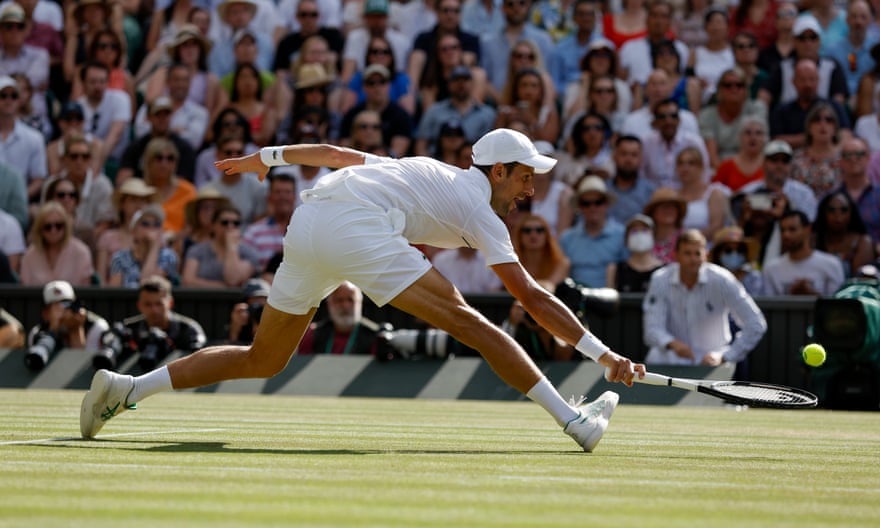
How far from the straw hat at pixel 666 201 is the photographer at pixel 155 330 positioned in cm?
479

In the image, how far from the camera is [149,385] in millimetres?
8133

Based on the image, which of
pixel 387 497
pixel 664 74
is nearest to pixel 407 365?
pixel 664 74

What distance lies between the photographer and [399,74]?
1889 centimetres

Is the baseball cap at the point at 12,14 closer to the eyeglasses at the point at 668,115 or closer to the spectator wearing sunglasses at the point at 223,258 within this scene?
the spectator wearing sunglasses at the point at 223,258

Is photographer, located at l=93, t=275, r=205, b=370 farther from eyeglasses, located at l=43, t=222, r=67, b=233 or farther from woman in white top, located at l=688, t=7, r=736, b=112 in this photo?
woman in white top, located at l=688, t=7, r=736, b=112

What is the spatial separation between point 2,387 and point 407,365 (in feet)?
13.1

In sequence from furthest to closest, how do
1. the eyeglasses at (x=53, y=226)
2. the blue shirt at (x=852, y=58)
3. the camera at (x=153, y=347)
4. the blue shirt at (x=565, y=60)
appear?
the blue shirt at (x=565, y=60), the blue shirt at (x=852, y=58), the eyeglasses at (x=53, y=226), the camera at (x=153, y=347)

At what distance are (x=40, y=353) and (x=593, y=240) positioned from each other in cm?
568

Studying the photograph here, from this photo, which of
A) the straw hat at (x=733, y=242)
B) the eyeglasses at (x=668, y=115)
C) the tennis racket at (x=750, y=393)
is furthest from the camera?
the eyeglasses at (x=668, y=115)

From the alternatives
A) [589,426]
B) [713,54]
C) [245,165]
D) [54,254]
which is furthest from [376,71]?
[589,426]

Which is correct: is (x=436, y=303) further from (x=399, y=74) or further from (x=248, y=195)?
(x=399, y=74)

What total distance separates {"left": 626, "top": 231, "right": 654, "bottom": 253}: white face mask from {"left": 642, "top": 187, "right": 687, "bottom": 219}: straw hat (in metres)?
0.67

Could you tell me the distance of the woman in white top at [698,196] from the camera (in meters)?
16.2

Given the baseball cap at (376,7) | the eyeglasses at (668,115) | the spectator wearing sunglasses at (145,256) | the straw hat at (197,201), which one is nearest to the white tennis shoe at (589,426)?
the spectator wearing sunglasses at (145,256)
